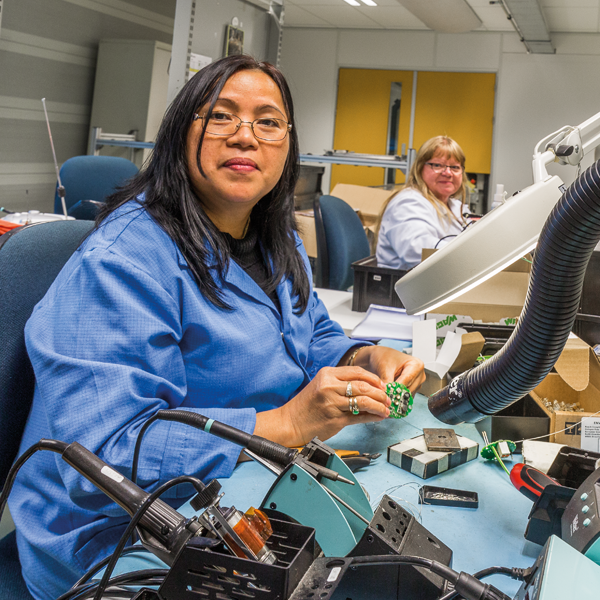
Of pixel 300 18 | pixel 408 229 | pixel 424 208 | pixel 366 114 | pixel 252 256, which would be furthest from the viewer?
pixel 366 114

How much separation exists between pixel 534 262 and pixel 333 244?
7.86ft

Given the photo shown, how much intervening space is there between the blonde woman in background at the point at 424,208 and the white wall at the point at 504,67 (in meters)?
4.13

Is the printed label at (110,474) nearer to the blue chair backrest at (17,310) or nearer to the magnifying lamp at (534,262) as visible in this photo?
the magnifying lamp at (534,262)

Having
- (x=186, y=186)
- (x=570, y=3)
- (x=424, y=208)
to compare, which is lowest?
(x=186, y=186)

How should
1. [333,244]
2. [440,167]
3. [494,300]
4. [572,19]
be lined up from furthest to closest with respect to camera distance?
[572,19] < [333,244] < [440,167] < [494,300]

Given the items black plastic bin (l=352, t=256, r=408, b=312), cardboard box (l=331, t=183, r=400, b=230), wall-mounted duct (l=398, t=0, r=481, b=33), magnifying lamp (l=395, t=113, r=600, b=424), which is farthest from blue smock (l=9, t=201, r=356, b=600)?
wall-mounted duct (l=398, t=0, r=481, b=33)

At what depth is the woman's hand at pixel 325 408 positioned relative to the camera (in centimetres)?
92

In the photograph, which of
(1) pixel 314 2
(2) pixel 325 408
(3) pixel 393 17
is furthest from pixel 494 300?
(3) pixel 393 17

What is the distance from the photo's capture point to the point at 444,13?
481 cm

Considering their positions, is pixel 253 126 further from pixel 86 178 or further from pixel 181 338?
pixel 86 178

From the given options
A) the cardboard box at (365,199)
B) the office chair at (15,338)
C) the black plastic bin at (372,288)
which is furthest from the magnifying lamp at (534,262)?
the cardboard box at (365,199)

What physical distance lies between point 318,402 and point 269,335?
7.3 inches

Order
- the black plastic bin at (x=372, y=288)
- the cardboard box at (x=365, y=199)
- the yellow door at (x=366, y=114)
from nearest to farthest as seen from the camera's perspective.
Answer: the black plastic bin at (x=372, y=288) → the cardboard box at (x=365, y=199) → the yellow door at (x=366, y=114)

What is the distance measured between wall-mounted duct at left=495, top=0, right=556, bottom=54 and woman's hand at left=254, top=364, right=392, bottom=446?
4.88 m
